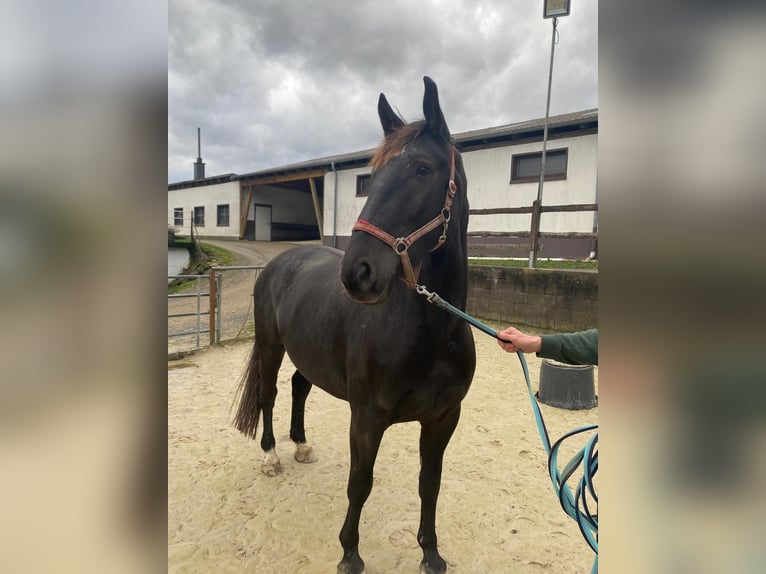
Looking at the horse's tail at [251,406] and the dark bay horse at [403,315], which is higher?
the dark bay horse at [403,315]

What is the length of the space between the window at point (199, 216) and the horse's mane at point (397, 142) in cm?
2400

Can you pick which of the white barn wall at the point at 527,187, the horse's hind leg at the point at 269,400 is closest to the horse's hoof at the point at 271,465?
the horse's hind leg at the point at 269,400

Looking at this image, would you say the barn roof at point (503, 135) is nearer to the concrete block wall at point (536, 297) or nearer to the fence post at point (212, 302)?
the fence post at point (212, 302)

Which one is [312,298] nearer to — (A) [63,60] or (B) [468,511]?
(B) [468,511]

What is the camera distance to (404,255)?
5.08 feet

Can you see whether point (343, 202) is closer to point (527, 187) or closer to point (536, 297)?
point (527, 187)

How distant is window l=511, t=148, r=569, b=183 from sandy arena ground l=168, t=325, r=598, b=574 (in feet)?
27.3

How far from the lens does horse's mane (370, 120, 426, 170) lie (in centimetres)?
166

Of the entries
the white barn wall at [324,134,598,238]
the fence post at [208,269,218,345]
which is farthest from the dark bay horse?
the white barn wall at [324,134,598,238]

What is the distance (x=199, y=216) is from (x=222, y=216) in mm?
2052

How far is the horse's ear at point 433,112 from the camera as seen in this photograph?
5.36 ft

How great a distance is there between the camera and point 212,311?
6.30 metres

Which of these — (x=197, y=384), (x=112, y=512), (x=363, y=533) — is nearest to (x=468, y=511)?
(x=363, y=533)

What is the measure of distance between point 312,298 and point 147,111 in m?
2.05
